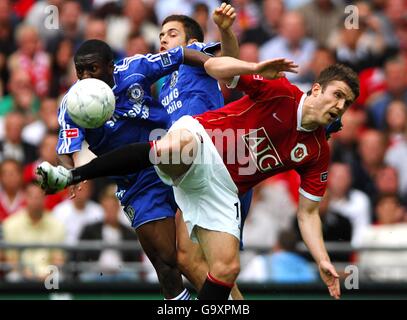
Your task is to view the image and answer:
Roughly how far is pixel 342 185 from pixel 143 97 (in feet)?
13.7

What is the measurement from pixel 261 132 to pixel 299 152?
0.33 metres

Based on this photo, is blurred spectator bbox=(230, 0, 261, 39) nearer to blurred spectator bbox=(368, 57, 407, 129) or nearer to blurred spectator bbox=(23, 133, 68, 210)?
blurred spectator bbox=(368, 57, 407, 129)

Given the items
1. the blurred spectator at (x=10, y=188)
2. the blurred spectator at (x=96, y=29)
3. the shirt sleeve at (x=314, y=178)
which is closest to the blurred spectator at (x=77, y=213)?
the blurred spectator at (x=10, y=188)

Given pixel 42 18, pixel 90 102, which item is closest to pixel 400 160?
pixel 42 18

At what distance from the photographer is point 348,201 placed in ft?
42.1

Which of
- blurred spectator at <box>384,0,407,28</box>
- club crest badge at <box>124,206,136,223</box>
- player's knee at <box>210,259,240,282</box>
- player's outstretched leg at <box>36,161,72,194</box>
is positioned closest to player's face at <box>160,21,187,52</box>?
club crest badge at <box>124,206,136,223</box>

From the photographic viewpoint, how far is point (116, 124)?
9164 millimetres

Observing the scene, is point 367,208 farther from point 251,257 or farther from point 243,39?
point 243,39

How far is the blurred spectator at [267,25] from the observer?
14617mm

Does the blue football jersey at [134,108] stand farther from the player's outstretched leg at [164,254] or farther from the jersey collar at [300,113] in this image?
the jersey collar at [300,113]

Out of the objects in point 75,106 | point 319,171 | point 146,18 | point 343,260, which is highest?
point 146,18

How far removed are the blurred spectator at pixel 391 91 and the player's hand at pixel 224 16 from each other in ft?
18.1
